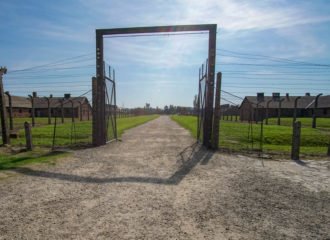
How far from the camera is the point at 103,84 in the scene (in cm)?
1249

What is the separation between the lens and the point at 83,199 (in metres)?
5.04

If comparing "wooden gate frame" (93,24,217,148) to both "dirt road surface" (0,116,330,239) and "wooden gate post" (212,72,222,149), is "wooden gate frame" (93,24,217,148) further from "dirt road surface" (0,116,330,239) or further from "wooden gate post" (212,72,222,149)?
"dirt road surface" (0,116,330,239)

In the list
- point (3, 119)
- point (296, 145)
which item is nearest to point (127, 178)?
point (296, 145)

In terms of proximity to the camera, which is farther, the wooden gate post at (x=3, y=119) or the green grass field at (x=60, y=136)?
the green grass field at (x=60, y=136)

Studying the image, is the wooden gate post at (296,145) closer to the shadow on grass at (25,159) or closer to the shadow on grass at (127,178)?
the shadow on grass at (127,178)

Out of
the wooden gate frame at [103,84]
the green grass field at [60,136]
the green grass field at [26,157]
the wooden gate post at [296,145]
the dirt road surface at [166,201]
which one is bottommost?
the green grass field at [60,136]

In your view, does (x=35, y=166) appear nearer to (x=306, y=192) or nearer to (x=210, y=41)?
(x=306, y=192)

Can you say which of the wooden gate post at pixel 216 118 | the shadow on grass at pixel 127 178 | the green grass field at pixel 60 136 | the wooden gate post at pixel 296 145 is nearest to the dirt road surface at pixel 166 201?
the shadow on grass at pixel 127 178

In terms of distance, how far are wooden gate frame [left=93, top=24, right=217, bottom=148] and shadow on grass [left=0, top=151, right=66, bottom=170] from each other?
2.51 metres

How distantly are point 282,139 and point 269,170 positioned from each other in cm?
847

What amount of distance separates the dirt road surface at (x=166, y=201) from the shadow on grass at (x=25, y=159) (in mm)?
620

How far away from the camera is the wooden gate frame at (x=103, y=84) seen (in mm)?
11586

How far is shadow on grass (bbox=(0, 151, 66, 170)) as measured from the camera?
7656mm

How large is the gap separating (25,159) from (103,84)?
5.03m
